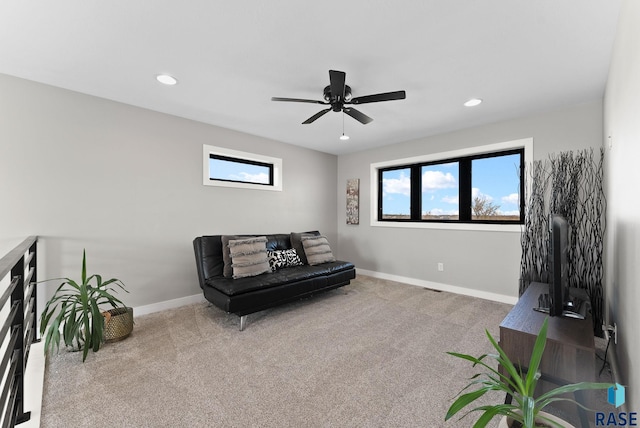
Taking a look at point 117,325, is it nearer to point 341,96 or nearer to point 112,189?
point 112,189

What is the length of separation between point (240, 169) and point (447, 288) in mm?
3627

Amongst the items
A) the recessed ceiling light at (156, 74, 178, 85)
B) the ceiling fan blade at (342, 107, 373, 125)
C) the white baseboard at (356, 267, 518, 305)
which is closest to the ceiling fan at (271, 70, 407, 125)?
the ceiling fan blade at (342, 107, 373, 125)

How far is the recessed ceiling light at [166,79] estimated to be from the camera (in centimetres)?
246

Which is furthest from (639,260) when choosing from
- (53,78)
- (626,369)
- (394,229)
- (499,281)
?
(53,78)

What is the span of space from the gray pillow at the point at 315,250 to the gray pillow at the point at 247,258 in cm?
75

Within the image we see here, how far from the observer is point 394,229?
4.74 metres

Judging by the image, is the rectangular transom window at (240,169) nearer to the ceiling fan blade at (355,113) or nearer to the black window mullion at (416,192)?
the ceiling fan blade at (355,113)

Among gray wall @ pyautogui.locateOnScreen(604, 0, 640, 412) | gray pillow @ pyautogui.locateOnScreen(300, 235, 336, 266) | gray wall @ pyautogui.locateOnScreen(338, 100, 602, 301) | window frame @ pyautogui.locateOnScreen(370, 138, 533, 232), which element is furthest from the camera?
gray pillow @ pyautogui.locateOnScreen(300, 235, 336, 266)

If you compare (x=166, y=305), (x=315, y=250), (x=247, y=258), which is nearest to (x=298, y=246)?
(x=315, y=250)

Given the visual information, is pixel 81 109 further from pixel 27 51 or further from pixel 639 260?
pixel 639 260

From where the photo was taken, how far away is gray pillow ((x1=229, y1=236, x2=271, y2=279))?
10.5 feet

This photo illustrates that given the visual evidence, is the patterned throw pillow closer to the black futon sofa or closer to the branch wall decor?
the black futon sofa

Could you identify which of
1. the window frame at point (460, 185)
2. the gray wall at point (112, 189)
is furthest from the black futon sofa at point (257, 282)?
the window frame at point (460, 185)

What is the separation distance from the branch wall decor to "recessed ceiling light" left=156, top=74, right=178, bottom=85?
→ 4074 millimetres
